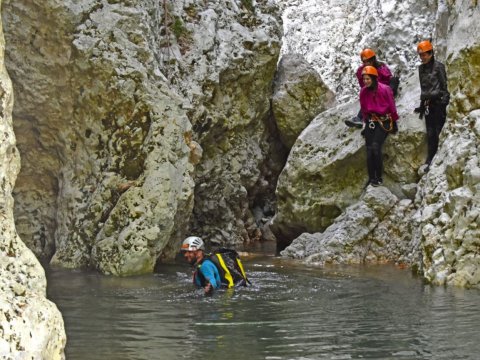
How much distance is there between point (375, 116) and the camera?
533 inches

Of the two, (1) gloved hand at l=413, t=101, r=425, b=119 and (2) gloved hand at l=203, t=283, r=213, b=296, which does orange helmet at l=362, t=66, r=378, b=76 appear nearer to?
(1) gloved hand at l=413, t=101, r=425, b=119

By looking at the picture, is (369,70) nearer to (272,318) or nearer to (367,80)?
(367,80)

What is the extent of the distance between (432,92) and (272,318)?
6.53m

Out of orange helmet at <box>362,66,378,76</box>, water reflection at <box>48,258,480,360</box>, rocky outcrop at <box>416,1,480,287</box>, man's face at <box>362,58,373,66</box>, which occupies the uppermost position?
man's face at <box>362,58,373,66</box>

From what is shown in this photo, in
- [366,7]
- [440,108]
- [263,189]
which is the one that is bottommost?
[263,189]

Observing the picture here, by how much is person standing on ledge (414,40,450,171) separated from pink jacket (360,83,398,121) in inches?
26.0

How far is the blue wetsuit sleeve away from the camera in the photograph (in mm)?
9328

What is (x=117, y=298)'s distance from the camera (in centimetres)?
916

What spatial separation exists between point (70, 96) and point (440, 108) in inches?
260

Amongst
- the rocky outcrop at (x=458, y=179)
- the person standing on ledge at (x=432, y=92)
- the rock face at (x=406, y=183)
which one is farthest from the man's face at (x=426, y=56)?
the rocky outcrop at (x=458, y=179)

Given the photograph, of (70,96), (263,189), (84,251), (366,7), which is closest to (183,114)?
(70,96)

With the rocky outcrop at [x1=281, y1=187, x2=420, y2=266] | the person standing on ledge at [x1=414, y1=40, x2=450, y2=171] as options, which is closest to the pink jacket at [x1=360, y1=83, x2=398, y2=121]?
the person standing on ledge at [x1=414, y1=40, x2=450, y2=171]

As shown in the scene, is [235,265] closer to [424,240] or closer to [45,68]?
[424,240]

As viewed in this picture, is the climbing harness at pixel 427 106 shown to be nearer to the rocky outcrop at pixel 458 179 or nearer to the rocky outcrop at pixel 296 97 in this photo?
the rocky outcrop at pixel 458 179
